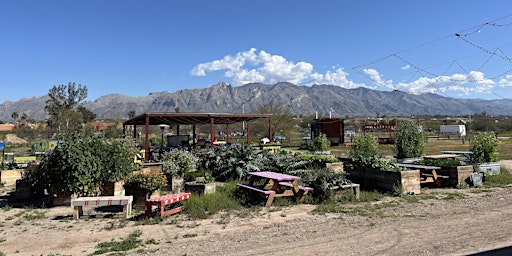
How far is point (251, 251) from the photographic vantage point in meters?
4.51

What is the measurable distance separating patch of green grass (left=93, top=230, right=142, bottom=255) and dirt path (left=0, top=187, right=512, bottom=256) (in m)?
0.12

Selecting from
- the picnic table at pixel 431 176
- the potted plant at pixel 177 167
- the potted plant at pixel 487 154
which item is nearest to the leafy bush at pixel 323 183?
the picnic table at pixel 431 176

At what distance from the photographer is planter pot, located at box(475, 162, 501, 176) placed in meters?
9.88

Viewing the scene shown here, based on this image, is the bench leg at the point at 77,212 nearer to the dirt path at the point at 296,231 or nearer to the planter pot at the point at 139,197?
the dirt path at the point at 296,231

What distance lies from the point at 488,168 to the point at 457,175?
154 cm

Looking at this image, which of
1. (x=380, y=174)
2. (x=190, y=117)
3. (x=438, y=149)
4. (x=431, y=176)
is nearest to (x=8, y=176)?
(x=190, y=117)

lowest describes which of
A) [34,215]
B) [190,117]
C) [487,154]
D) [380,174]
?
[34,215]

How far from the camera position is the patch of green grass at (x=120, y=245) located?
4709 mm

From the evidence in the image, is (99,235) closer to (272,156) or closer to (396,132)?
(272,156)

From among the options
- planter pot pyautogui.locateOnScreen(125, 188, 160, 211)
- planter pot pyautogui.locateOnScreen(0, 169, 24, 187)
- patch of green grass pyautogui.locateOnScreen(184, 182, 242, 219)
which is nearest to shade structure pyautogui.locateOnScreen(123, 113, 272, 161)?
planter pot pyautogui.locateOnScreen(0, 169, 24, 187)

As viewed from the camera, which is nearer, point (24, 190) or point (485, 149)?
point (24, 190)

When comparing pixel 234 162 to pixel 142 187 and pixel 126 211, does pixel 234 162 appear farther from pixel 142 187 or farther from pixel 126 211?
pixel 126 211

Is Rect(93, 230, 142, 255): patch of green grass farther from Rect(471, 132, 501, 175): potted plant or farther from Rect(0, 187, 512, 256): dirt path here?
Rect(471, 132, 501, 175): potted plant

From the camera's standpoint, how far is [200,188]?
823cm
